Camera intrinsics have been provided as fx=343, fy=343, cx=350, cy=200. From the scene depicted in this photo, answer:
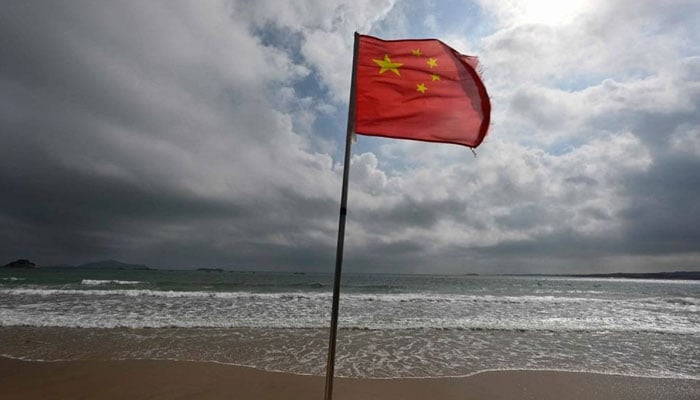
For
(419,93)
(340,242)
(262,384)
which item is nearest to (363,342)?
(262,384)

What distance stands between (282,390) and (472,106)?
5.32 meters

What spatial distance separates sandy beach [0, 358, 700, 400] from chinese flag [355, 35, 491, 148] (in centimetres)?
415

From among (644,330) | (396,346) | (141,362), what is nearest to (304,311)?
(396,346)

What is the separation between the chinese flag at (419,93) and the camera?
15.0 ft

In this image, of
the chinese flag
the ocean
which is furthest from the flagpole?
the ocean

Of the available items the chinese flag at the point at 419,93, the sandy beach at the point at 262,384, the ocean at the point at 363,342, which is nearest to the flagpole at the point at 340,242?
the chinese flag at the point at 419,93

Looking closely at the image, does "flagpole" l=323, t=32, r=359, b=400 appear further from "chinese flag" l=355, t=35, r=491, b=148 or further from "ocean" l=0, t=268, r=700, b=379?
"ocean" l=0, t=268, r=700, b=379

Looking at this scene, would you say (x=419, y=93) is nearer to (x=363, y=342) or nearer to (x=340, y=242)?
(x=340, y=242)

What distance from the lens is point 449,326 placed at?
12312mm

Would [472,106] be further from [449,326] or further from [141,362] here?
[449,326]

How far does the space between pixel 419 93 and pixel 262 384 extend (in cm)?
536

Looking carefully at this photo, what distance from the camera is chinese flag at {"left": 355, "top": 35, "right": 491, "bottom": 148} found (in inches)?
180

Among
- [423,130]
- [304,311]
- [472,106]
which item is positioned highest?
[472,106]

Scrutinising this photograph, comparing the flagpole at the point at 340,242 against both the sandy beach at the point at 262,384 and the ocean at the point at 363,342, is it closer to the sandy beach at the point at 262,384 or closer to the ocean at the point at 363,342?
the sandy beach at the point at 262,384
